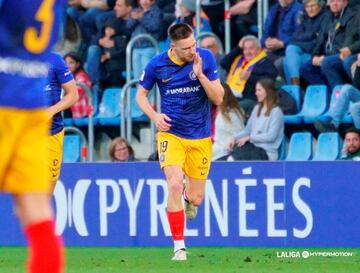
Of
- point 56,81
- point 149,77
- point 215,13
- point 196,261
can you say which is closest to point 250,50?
point 215,13

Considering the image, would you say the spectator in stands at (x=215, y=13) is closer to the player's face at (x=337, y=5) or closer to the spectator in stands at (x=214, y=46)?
the spectator in stands at (x=214, y=46)

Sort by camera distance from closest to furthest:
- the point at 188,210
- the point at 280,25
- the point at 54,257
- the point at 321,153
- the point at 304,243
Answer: the point at 54,257
the point at 188,210
the point at 304,243
the point at 321,153
the point at 280,25

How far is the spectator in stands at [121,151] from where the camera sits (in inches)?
685

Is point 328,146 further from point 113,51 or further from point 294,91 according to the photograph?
point 113,51

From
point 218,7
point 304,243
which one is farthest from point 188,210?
point 218,7

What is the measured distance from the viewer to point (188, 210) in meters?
13.9

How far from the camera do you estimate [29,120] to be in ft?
21.6

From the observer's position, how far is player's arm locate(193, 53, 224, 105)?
13.2 metres

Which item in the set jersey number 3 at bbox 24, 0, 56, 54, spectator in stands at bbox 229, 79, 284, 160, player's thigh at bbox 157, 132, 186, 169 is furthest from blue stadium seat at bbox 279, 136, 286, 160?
jersey number 3 at bbox 24, 0, 56, 54

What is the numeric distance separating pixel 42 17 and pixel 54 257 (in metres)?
1.26

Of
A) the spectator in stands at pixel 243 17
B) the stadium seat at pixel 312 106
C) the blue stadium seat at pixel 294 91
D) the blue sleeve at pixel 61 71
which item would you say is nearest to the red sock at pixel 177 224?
the blue sleeve at pixel 61 71

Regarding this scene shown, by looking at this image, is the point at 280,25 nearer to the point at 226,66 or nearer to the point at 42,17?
the point at 226,66

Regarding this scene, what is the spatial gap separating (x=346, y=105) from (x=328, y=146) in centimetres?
60

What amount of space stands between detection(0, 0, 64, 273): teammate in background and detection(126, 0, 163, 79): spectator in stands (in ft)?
40.2
